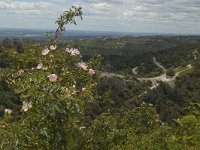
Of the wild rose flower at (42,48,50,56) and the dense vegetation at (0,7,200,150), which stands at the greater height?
the wild rose flower at (42,48,50,56)

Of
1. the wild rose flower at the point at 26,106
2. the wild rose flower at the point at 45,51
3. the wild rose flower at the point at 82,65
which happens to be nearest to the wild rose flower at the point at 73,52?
the wild rose flower at the point at 82,65

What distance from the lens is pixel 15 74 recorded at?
751cm

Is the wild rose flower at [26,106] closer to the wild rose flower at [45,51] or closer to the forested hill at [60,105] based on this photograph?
the forested hill at [60,105]

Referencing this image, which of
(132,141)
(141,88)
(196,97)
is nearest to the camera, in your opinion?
(132,141)

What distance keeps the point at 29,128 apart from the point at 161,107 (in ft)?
307

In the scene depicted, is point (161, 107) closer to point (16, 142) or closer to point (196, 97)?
point (196, 97)

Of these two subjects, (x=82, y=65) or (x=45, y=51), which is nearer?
(x=45, y=51)

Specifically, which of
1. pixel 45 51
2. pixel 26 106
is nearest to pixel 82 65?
pixel 45 51

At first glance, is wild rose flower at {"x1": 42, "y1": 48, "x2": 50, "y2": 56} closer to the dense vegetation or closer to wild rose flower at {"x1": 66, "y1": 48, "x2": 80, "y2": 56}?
the dense vegetation

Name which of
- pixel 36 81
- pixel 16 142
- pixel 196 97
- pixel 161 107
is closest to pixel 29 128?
pixel 16 142

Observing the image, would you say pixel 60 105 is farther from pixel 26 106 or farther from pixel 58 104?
pixel 26 106

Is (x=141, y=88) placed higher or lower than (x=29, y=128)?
lower

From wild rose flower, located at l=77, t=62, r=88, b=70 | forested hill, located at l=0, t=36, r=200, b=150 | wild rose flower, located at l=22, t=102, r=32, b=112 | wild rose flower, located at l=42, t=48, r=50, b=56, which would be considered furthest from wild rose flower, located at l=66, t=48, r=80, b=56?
wild rose flower, located at l=22, t=102, r=32, b=112

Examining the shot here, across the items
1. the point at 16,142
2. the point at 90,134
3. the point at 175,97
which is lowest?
the point at 175,97
